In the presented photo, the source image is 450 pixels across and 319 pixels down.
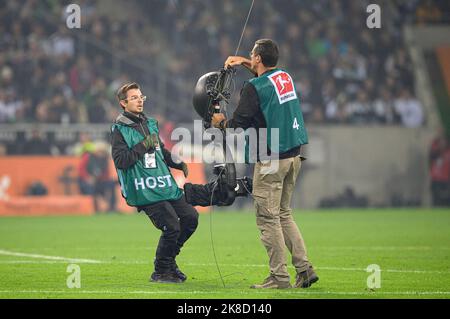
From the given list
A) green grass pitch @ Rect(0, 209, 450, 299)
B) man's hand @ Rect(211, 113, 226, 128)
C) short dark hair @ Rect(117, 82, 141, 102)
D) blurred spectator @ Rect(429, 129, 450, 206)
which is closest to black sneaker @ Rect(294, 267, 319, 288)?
green grass pitch @ Rect(0, 209, 450, 299)

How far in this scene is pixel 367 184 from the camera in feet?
95.2

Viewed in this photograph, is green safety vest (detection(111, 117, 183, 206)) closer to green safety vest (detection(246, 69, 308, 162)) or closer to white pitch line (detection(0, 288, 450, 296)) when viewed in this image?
A: white pitch line (detection(0, 288, 450, 296))

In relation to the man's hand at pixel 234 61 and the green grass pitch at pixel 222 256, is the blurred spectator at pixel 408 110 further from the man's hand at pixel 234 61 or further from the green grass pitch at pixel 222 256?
the man's hand at pixel 234 61

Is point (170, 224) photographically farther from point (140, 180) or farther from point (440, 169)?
point (440, 169)

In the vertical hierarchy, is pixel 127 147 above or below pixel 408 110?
below

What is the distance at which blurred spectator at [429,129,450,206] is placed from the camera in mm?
28672

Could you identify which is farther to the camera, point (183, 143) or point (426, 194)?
point (426, 194)

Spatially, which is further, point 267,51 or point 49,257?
point 49,257

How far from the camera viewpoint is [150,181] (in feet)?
38.1

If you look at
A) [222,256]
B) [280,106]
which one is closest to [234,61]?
[280,106]

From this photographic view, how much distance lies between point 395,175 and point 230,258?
1539 centimetres

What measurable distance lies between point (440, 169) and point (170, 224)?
18.6 m

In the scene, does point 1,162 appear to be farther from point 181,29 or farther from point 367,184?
point 367,184
